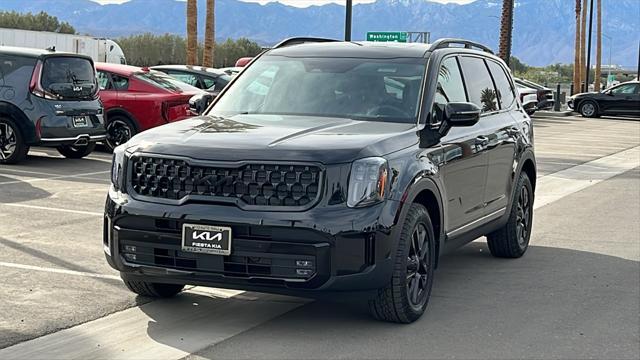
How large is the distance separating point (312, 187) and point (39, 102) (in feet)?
30.8

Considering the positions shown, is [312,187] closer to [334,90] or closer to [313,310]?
[313,310]

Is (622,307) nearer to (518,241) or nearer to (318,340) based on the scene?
(518,241)

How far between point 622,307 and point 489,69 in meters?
2.55

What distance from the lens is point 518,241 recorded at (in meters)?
8.71

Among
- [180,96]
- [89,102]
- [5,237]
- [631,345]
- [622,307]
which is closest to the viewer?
[631,345]

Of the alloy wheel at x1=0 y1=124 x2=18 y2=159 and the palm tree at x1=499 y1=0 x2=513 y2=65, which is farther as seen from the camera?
the palm tree at x1=499 y1=0 x2=513 y2=65

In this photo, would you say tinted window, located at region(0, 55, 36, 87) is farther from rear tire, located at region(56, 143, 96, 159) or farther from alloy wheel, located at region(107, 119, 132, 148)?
alloy wheel, located at region(107, 119, 132, 148)

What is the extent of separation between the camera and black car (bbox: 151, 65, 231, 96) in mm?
19688

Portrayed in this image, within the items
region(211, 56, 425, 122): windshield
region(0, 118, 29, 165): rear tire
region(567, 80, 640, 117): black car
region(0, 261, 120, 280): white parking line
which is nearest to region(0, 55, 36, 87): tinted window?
region(0, 118, 29, 165): rear tire

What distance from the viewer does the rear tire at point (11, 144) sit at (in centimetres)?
1405

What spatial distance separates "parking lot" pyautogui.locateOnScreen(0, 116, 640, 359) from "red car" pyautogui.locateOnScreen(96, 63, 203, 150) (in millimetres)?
5920

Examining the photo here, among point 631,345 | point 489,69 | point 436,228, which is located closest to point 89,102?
point 489,69

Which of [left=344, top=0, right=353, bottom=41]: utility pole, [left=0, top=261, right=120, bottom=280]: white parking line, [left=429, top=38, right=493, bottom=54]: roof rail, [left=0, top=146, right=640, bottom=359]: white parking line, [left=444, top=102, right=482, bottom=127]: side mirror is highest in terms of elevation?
[left=344, top=0, right=353, bottom=41]: utility pole

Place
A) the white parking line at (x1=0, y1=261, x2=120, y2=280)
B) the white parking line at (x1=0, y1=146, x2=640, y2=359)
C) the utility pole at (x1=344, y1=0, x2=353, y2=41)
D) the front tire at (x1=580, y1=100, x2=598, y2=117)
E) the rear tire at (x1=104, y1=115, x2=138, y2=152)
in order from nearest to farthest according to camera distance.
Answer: the white parking line at (x1=0, y1=146, x2=640, y2=359) < the white parking line at (x1=0, y1=261, x2=120, y2=280) < the rear tire at (x1=104, y1=115, x2=138, y2=152) < the utility pole at (x1=344, y1=0, x2=353, y2=41) < the front tire at (x1=580, y1=100, x2=598, y2=117)
